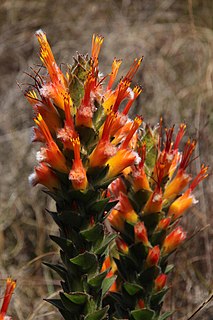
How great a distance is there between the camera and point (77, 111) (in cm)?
143

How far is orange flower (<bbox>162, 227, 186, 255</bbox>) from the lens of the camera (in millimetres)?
1748

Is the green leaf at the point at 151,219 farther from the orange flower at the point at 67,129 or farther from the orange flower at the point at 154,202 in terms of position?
the orange flower at the point at 67,129

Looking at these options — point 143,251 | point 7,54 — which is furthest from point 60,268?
point 7,54

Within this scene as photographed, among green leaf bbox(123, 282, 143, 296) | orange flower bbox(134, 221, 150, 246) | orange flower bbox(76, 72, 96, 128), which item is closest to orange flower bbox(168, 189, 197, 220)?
orange flower bbox(134, 221, 150, 246)

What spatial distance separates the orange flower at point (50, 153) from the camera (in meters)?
1.43

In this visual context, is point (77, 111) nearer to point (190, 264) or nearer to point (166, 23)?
point (190, 264)

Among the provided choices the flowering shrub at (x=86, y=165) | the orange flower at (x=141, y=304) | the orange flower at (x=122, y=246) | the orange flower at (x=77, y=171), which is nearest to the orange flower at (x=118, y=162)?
the flowering shrub at (x=86, y=165)

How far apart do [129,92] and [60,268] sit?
19.6 inches

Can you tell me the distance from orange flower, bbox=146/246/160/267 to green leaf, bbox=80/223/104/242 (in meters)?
0.25

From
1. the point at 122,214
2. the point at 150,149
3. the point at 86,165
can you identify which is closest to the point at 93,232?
the point at 86,165

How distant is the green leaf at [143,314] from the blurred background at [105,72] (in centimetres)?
127

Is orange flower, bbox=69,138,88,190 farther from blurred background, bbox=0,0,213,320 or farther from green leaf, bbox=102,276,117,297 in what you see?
blurred background, bbox=0,0,213,320

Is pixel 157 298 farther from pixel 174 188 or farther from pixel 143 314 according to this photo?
pixel 174 188

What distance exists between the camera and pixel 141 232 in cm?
167
